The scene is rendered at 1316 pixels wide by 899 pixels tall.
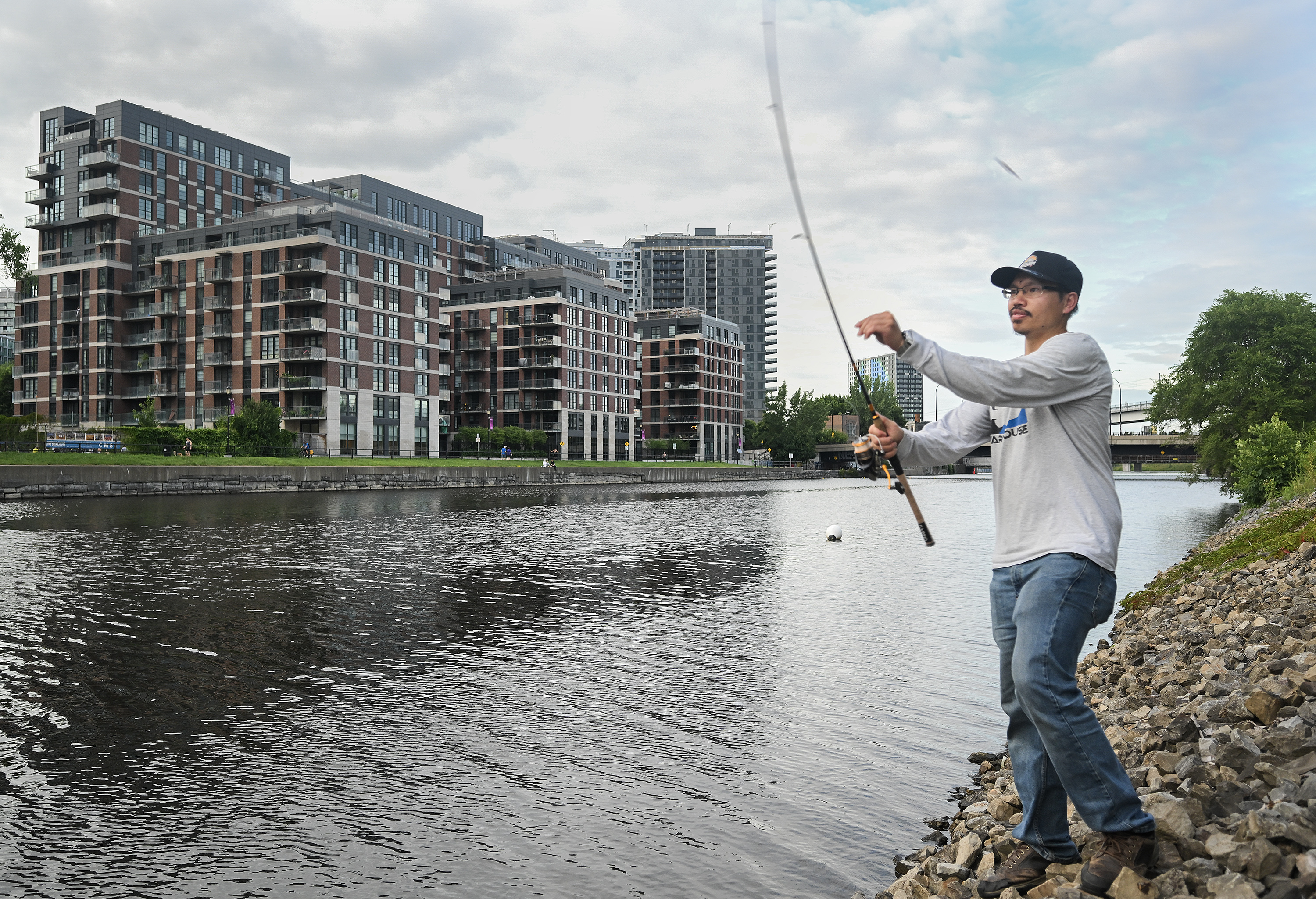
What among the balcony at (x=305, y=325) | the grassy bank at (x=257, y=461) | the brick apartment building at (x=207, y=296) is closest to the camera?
the grassy bank at (x=257, y=461)

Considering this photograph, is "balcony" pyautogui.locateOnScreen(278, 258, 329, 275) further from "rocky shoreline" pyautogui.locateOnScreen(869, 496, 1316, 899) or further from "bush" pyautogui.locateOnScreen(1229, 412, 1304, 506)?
"rocky shoreline" pyautogui.locateOnScreen(869, 496, 1316, 899)

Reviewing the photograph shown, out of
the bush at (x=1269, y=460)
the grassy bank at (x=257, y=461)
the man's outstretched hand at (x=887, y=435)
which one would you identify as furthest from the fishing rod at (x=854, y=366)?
the grassy bank at (x=257, y=461)

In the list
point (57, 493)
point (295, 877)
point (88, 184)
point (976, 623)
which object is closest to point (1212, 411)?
point (976, 623)

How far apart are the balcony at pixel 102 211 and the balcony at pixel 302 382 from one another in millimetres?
32464

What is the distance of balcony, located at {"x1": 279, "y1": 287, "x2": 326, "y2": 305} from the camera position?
303ft

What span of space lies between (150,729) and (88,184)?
118 metres

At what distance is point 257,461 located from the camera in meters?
66.5

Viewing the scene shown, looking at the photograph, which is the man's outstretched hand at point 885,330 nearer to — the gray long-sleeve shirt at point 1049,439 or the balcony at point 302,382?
the gray long-sleeve shirt at point 1049,439

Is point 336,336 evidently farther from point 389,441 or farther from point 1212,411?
point 1212,411

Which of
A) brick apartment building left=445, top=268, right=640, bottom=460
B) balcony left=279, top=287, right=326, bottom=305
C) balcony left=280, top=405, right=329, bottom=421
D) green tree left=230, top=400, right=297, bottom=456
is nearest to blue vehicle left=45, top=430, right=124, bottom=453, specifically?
green tree left=230, top=400, right=297, bottom=456

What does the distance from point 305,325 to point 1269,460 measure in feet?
270

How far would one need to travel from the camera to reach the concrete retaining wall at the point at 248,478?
50.2 metres

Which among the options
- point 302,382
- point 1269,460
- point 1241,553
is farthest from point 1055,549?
point 302,382

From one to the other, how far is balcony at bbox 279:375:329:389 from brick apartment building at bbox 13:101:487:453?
0.43ft
